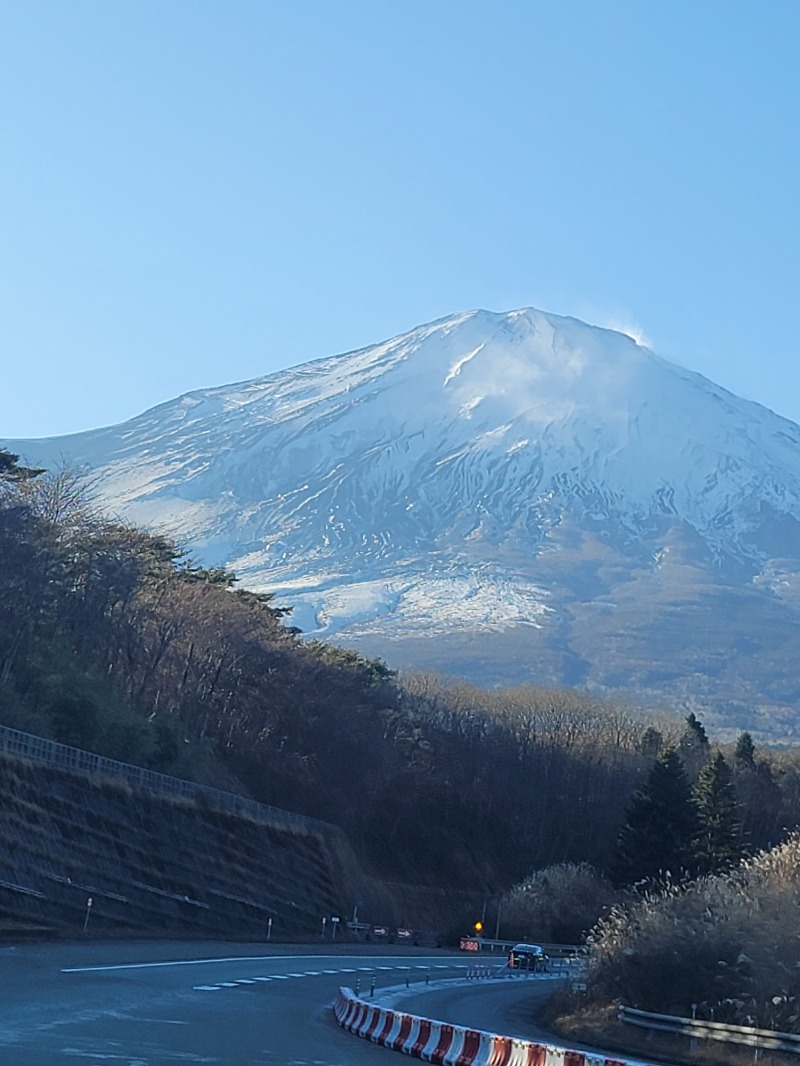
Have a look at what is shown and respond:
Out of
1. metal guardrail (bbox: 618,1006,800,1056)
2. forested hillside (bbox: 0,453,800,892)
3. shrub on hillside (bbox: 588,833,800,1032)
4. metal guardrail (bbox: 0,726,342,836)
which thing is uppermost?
forested hillside (bbox: 0,453,800,892)

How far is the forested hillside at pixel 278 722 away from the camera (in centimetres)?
5353

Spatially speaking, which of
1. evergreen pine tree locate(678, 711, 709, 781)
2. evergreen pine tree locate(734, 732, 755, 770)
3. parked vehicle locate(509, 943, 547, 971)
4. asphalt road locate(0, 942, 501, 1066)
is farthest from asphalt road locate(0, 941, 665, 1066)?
evergreen pine tree locate(734, 732, 755, 770)

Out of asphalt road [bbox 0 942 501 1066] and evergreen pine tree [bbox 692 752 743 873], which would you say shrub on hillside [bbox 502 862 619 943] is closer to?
evergreen pine tree [bbox 692 752 743 873]

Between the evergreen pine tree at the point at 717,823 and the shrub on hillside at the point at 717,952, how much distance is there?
88.2 ft

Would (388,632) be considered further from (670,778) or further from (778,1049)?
(778,1049)

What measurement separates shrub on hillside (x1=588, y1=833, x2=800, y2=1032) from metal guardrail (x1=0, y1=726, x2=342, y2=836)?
19711mm

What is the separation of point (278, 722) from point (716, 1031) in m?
54.5

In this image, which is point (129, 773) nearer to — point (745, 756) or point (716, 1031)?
point (716, 1031)

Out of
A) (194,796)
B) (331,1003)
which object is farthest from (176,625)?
(331,1003)

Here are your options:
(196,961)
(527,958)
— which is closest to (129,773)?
(527,958)

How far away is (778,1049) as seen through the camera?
19797mm

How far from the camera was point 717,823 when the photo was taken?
188 feet

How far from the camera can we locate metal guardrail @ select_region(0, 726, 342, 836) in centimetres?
4359

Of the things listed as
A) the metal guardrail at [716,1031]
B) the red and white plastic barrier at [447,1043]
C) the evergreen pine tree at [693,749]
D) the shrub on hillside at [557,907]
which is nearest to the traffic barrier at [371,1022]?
the red and white plastic barrier at [447,1043]
